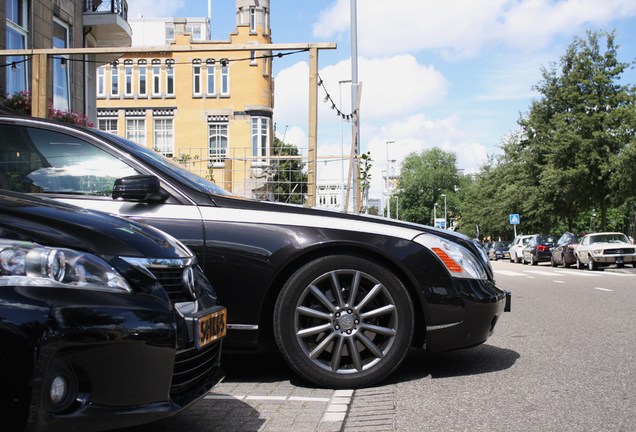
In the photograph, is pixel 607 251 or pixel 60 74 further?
pixel 607 251

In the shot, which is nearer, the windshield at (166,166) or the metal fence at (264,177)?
the windshield at (166,166)

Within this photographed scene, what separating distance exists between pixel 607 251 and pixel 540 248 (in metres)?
10.00

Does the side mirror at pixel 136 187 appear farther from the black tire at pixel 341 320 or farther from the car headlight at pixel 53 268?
the car headlight at pixel 53 268

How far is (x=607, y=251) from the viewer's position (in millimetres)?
25719

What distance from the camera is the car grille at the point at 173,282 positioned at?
9.80ft

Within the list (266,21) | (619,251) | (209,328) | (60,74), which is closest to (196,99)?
(266,21)

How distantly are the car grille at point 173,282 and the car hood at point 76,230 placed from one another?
0.22ft

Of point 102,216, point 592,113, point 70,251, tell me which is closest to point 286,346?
point 102,216

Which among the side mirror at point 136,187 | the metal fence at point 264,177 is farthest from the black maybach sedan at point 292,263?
the metal fence at point 264,177

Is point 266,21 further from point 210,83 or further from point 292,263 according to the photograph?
point 292,263

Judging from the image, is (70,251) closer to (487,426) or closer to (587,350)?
(487,426)

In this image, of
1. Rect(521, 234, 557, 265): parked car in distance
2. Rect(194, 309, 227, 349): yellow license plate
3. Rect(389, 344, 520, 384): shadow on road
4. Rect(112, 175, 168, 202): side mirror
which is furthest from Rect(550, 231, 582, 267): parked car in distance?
Rect(194, 309, 227, 349): yellow license plate

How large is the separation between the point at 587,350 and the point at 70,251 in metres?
4.68

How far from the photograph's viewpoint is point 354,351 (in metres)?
4.45
